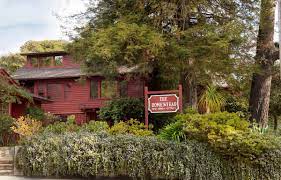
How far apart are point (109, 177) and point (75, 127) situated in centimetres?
281

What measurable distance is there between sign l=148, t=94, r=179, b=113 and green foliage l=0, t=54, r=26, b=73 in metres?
27.4

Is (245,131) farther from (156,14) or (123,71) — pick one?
(123,71)

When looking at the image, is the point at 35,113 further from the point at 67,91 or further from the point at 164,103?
the point at 164,103

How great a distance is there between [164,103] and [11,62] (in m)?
28.8

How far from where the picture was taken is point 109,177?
9.60 meters

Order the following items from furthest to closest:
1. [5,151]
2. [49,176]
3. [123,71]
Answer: [123,71] → [5,151] → [49,176]

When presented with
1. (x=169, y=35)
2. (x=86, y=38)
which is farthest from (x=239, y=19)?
(x=86, y=38)

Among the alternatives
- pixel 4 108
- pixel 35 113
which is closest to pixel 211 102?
pixel 4 108

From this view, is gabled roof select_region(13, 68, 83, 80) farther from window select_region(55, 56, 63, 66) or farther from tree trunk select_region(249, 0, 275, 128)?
tree trunk select_region(249, 0, 275, 128)

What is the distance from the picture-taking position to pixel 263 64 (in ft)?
51.2

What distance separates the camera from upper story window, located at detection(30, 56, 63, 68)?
30.3 m

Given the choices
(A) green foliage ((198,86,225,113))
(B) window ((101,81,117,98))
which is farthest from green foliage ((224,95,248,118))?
(B) window ((101,81,117,98))

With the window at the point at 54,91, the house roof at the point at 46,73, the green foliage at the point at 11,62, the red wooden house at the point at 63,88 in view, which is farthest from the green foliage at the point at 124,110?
the green foliage at the point at 11,62

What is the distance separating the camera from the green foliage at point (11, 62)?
1404 inches
